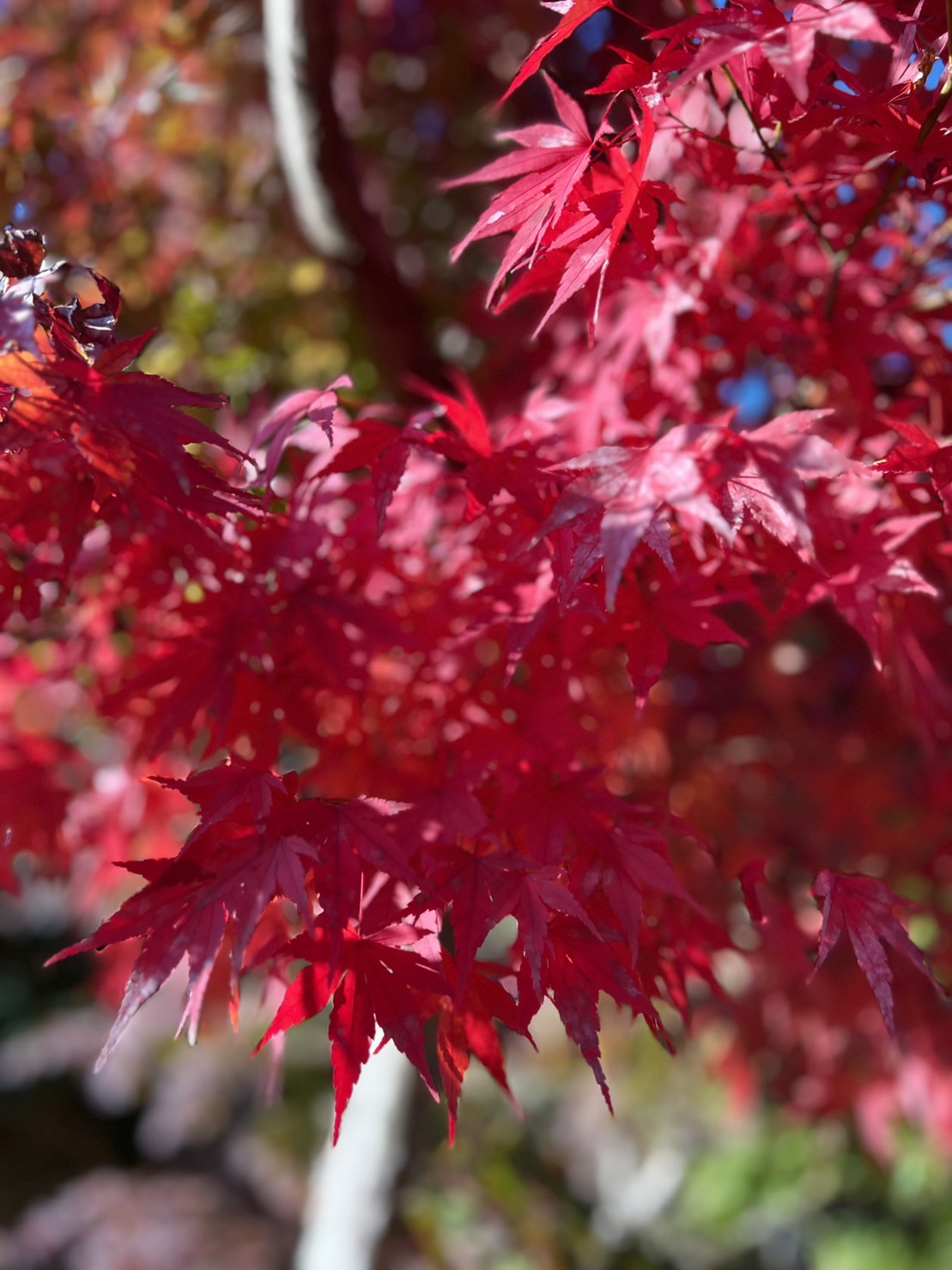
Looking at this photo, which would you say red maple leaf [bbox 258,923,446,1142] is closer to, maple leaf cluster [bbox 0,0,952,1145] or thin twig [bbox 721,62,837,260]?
maple leaf cluster [bbox 0,0,952,1145]

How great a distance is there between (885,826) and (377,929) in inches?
53.4

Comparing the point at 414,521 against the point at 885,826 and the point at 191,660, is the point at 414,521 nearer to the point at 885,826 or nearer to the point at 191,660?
the point at 191,660

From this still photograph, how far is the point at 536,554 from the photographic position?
835 mm

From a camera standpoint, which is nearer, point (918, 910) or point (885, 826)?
point (918, 910)

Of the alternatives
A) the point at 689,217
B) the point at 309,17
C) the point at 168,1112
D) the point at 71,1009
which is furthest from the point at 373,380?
the point at 71,1009

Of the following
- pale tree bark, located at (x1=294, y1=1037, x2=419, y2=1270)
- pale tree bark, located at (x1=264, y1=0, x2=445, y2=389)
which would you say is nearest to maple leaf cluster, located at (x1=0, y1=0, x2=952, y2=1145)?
pale tree bark, located at (x1=264, y1=0, x2=445, y2=389)

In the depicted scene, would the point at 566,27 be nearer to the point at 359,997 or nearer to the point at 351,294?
the point at 359,997

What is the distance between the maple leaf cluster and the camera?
25.2 inches

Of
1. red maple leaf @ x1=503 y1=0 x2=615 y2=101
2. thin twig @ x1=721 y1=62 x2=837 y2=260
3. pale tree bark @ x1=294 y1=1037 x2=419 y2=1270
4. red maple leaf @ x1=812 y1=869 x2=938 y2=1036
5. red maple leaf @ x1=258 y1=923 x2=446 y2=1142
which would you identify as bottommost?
pale tree bark @ x1=294 y1=1037 x2=419 y2=1270

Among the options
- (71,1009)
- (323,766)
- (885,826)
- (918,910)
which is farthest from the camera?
(71,1009)

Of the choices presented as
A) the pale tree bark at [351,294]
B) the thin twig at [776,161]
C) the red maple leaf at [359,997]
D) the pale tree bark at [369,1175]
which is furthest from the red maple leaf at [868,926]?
the pale tree bark at [369,1175]

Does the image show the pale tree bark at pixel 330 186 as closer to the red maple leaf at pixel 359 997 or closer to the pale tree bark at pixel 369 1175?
the red maple leaf at pixel 359 997

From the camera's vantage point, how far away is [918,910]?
0.85 meters

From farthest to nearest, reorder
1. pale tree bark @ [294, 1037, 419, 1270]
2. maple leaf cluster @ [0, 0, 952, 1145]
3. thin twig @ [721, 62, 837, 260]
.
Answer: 1. pale tree bark @ [294, 1037, 419, 1270]
2. thin twig @ [721, 62, 837, 260]
3. maple leaf cluster @ [0, 0, 952, 1145]
